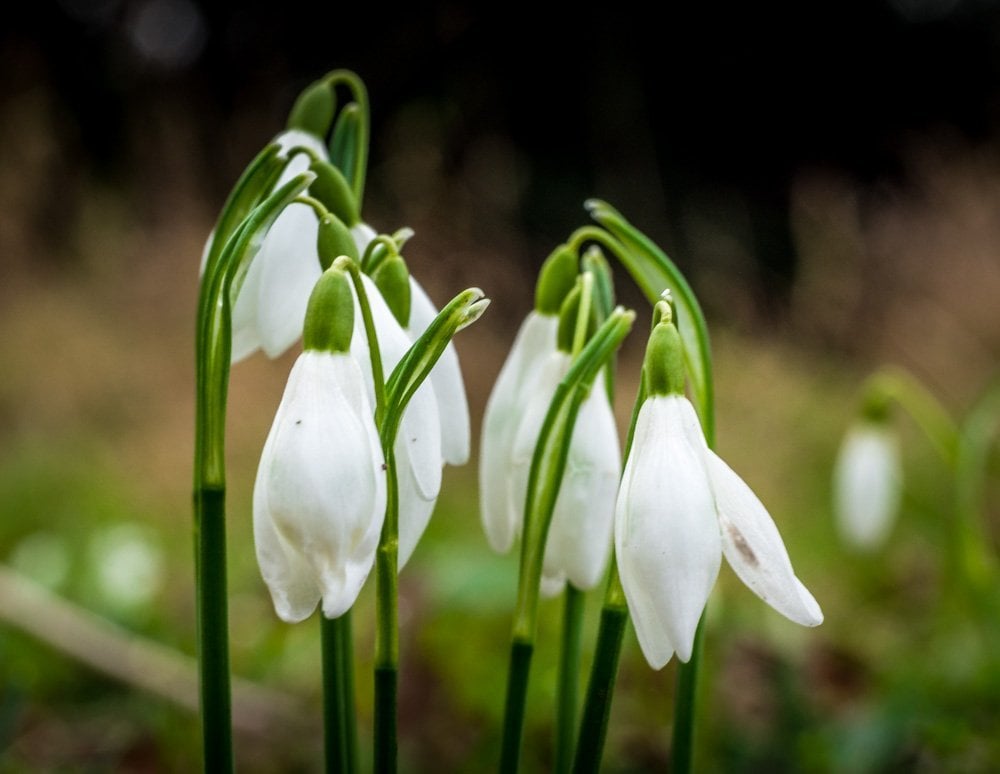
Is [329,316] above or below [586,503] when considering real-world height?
above

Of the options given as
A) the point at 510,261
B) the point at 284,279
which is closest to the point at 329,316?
the point at 284,279

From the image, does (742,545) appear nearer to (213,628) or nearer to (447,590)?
(213,628)

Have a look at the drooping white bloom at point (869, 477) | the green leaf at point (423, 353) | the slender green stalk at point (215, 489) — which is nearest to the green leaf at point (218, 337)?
the slender green stalk at point (215, 489)

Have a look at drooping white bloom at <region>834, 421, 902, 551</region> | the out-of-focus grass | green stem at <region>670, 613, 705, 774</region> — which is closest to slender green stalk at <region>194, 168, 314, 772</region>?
green stem at <region>670, 613, 705, 774</region>

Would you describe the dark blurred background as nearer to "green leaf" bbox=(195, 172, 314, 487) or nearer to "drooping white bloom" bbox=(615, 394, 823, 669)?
"green leaf" bbox=(195, 172, 314, 487)

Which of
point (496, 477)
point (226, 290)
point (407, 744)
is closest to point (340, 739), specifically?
point (496, 477)
